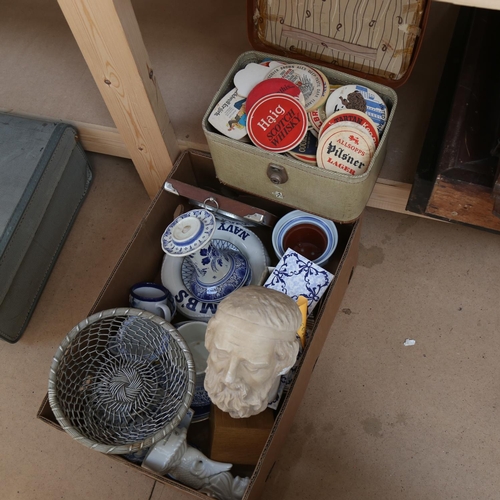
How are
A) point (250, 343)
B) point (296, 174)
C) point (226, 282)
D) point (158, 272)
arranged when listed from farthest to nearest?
1. point (158, 272)
2. point (226, 282)
3. point (296, 174)
4. point (250, 343)

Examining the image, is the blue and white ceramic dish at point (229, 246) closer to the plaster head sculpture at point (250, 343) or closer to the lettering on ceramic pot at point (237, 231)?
the lettering on ceramic pot at point (237, 231)

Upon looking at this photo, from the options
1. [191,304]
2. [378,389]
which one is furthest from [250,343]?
[378,389]

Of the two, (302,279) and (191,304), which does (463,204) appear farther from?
(191,304)

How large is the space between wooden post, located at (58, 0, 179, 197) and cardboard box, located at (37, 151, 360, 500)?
0.07 metres

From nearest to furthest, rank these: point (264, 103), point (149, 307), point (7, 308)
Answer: point (264, 103) < point (149, 307) < point (7, 308)

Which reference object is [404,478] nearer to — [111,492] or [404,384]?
[404,384]

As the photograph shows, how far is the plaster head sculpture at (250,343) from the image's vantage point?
0.68 meters

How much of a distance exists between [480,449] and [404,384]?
18cm

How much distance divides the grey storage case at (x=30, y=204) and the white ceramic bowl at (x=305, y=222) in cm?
49

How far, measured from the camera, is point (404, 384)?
109cm

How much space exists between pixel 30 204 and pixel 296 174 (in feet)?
1.85

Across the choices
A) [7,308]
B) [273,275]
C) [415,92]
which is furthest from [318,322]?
[7,308]

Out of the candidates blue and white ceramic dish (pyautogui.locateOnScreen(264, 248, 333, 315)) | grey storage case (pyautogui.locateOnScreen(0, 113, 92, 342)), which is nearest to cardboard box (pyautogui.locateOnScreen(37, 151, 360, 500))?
blue and white ceramic dish (pyautogui.locateOnScreen(264, 248, 333, 315))

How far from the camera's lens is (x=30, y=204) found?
110 cm
